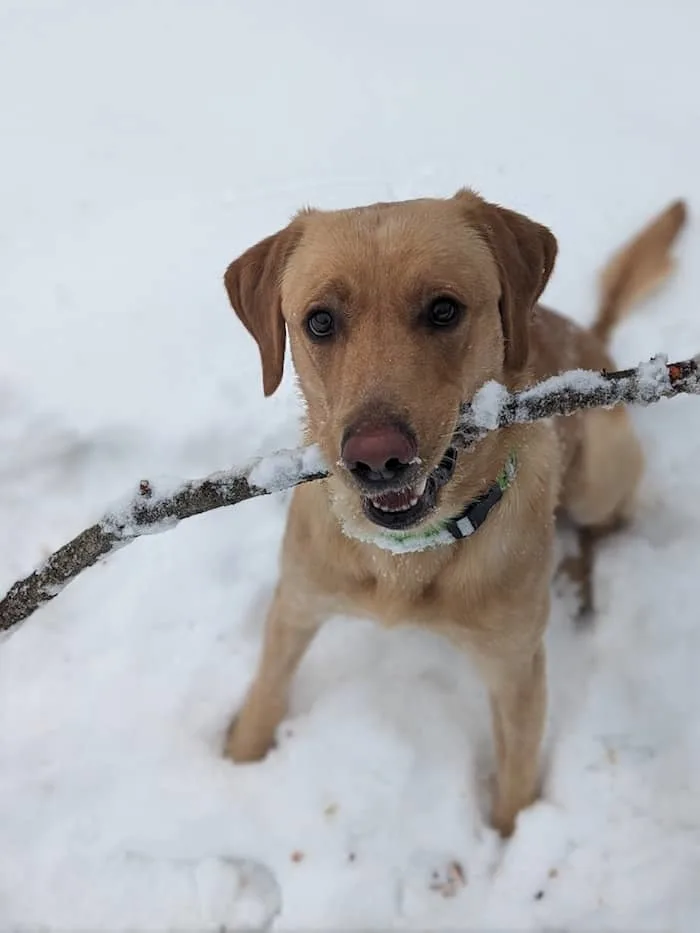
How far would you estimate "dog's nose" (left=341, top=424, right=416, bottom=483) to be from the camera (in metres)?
1.57

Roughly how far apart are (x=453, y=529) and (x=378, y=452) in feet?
2.02

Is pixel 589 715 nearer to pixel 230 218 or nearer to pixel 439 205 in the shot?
pixel 439 205

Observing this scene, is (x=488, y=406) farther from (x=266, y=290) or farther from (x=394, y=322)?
(x=266, y=290)

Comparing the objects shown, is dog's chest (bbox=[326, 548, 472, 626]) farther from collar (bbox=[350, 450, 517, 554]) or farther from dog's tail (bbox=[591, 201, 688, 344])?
dog's tail (bbox=[591, 201, 688, 344])

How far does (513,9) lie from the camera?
4336 millimetres

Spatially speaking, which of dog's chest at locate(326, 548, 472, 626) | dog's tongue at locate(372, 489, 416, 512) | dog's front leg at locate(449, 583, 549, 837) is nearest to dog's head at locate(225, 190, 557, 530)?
dog's tongue at locate(372, 489, 416, 512)

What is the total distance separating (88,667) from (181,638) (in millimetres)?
311

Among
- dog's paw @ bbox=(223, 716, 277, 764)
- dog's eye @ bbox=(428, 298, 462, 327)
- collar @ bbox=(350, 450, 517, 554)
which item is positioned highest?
dog's eye @ bbox=(428, 298, 462, 327)

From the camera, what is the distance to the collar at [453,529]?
2.09 m

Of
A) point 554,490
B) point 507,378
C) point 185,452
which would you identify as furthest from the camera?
point 185,452

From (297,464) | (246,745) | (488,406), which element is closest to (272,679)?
(246,745)

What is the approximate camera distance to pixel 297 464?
5.83 feet

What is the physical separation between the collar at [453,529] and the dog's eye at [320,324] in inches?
18.8

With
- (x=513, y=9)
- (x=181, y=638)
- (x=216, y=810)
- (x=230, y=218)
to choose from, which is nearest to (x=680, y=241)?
(x=513, y=9)
